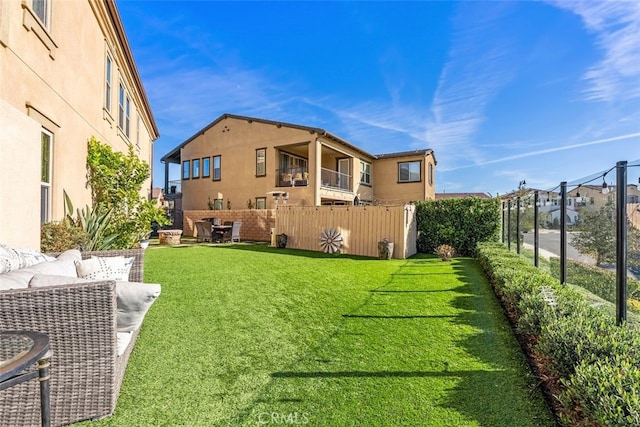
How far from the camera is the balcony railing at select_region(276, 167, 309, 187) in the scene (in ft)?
55.6

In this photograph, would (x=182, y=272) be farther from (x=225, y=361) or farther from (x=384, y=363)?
(x=384, y=363)

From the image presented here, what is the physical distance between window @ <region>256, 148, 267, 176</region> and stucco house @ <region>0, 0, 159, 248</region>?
28.1ft

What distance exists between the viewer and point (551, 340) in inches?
107

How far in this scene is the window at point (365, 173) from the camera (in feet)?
69.3

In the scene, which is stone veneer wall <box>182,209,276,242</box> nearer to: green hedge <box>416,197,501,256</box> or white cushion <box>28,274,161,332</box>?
green hedge <box>416,197,501,256</box>

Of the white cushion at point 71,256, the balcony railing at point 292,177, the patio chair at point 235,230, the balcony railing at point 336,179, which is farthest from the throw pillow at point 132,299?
the balcony railing at point 336,179

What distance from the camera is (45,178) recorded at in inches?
229

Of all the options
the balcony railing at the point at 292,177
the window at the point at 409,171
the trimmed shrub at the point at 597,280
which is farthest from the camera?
the window at the point at 409,171

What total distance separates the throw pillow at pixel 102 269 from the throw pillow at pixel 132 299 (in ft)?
3.99

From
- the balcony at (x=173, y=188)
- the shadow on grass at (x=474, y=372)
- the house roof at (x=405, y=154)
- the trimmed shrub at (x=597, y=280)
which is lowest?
the shadow on grass at (x=474, y=372)

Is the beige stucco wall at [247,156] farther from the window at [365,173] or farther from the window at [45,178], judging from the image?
the window at [45,178]

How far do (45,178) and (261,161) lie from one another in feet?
41.8

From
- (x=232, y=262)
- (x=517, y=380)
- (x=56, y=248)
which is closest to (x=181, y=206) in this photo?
(x=232, y=262)

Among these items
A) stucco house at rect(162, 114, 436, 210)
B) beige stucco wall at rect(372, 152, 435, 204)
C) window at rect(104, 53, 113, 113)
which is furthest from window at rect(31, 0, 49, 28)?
beige stucco wall at rect(372, 152, 435, 204)
